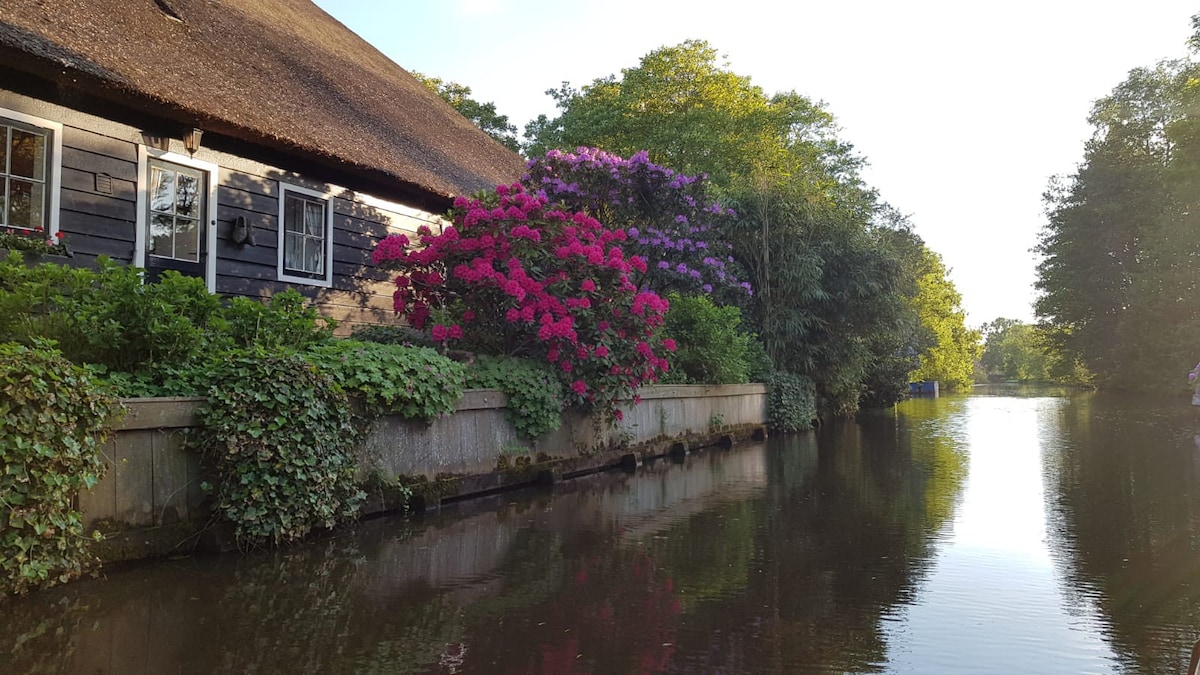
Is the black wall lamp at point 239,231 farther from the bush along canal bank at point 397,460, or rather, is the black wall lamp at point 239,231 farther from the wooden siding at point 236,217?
the bush along canal bank at point 397,460

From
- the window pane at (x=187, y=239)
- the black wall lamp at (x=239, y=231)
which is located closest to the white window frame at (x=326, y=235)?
the black wall lamp at (x=239, y=231)

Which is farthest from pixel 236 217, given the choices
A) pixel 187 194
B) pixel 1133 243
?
pixel 1133 243

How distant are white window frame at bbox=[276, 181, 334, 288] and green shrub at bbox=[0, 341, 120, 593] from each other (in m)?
6.11

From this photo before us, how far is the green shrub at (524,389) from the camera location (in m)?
8.23

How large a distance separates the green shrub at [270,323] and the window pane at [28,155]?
9.64 feet

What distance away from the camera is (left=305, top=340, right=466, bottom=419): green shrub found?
20.4 ft

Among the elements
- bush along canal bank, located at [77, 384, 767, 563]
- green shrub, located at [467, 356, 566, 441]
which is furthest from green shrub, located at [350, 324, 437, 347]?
bush along canal bank, located at [77, 384, 767, 563]

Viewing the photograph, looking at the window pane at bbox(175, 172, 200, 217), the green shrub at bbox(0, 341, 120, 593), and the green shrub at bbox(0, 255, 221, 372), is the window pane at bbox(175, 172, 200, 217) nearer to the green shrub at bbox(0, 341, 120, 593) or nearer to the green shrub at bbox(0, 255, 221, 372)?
the green shrub at bbox(0, 255, 221, 372)

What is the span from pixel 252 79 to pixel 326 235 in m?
2.18

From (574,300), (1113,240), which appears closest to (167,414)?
(574,300)

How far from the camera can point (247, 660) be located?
3.21m

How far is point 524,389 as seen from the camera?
A: 27.2 ft

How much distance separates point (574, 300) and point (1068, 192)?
39507 mm

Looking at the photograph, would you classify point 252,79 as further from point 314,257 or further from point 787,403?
point 787,403
